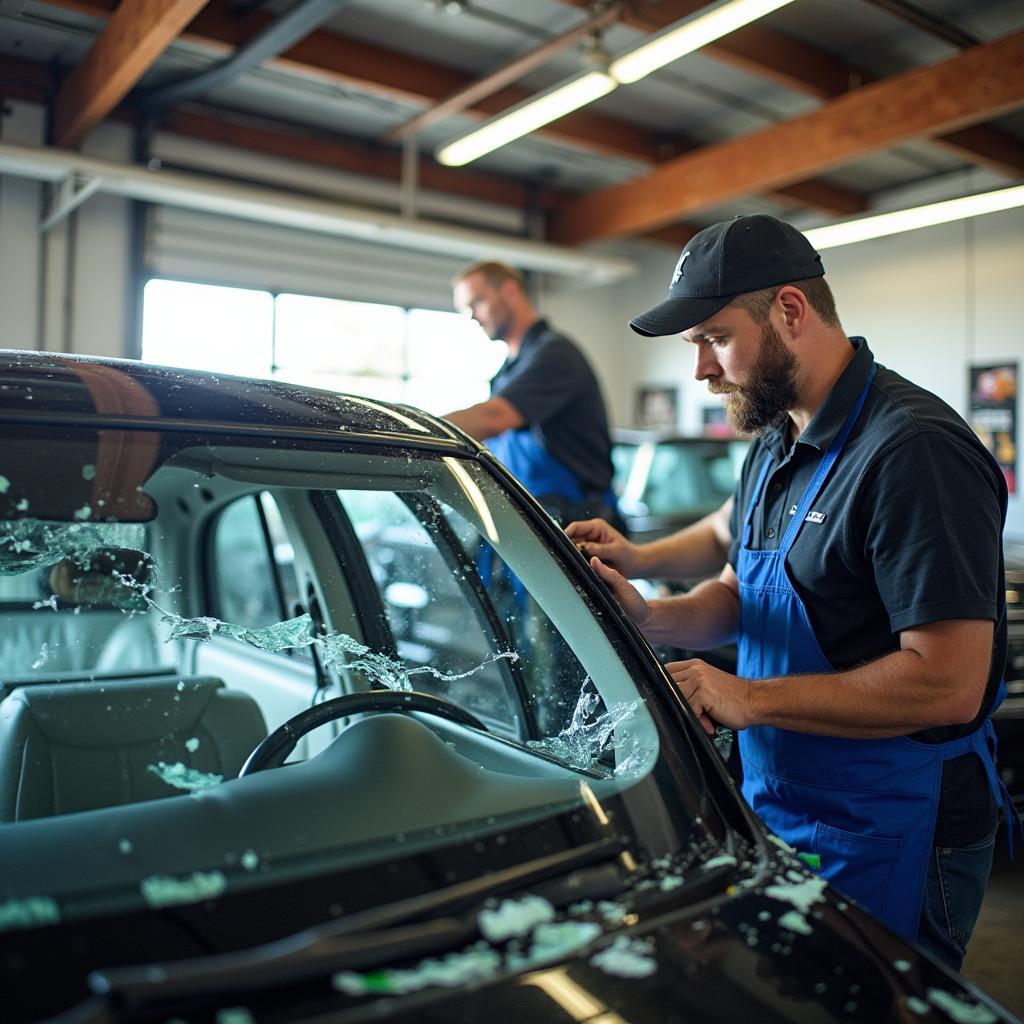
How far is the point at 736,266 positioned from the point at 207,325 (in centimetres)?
738

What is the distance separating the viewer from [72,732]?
56.5 inches

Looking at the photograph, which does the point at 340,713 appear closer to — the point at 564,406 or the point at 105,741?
the point at 105,741

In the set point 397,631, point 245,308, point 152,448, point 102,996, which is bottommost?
point 102,996

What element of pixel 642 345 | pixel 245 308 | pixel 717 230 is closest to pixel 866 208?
pixel 642 345

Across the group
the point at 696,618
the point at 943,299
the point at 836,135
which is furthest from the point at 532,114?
the point at 696,618

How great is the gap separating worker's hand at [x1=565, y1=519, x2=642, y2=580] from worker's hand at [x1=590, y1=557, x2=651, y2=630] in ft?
0.32

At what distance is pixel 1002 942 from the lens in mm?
2738

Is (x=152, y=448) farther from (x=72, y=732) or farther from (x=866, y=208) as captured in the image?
(x=866, y=208)

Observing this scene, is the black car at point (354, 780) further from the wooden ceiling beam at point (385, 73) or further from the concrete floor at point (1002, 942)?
the wooden ceiling beam at point (385, 73)

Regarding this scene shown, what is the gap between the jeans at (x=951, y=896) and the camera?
4.72 ft

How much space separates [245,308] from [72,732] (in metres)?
7.47

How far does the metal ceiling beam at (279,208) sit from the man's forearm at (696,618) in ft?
19.9

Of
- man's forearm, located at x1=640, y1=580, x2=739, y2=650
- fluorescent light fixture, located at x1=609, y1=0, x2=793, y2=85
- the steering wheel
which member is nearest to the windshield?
the steering wheel

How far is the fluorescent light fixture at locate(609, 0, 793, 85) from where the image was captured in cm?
419
